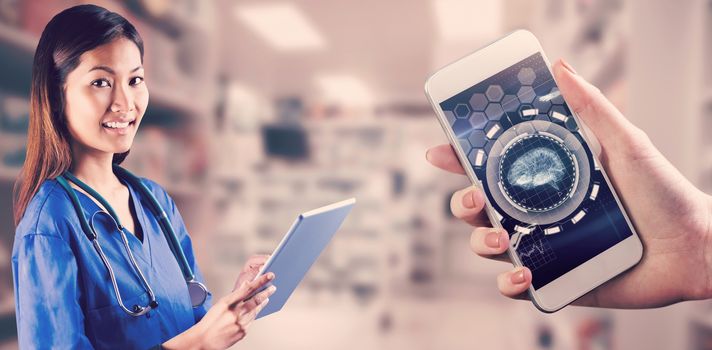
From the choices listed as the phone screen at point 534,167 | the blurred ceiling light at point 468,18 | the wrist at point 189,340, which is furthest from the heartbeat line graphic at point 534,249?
the blurred ceiling light at point 468,18

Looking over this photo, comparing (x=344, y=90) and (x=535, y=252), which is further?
(x=344, y=90)

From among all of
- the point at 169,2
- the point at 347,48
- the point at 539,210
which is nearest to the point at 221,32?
the point at 347,48

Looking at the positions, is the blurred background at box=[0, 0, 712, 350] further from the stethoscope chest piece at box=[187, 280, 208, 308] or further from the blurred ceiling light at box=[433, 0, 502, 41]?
the stethoscope chest piece at box=[187, 280, 208, 308]

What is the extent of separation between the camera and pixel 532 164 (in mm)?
591

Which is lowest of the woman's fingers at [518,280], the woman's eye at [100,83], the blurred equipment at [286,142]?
the blurred equipment at [286,142]

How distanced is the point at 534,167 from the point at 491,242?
10 centimetres

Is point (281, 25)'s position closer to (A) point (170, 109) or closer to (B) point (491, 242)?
(A) point (170, 109)

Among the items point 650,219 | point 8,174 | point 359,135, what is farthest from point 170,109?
point 359,135

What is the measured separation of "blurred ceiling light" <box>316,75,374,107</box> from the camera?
763 centimetres

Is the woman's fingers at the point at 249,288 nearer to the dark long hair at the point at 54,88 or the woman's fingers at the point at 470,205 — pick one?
the dark long hair at the point at 54,88

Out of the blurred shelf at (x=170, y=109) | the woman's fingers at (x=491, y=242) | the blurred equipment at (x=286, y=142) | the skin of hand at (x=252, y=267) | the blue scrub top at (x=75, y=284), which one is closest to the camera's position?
the blue scrub top at (x=75, y=284)

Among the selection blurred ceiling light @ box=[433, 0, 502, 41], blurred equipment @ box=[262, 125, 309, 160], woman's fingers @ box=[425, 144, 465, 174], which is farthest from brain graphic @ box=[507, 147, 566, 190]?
blurred ceiling light @ box=[433, 0, 502, 41]

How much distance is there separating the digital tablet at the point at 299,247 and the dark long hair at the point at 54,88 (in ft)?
0.54

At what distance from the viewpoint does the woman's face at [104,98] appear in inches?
14.9
